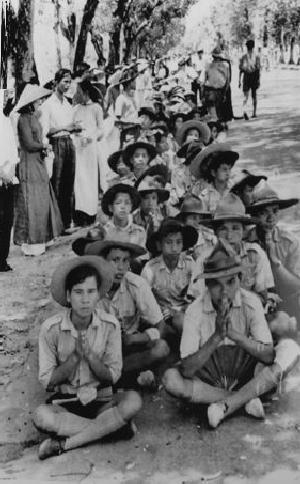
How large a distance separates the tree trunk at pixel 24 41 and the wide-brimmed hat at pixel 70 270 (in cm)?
151

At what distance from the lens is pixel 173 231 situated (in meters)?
3.62

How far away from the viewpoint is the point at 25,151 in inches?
200

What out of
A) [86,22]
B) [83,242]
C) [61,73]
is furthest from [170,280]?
[61,73]

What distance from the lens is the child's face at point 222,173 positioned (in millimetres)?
4531

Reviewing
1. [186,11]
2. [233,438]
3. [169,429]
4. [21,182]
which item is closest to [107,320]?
[169,429]

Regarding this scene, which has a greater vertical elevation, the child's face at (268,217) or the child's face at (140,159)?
the child's face at (140,159)

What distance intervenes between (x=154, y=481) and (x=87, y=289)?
764mm

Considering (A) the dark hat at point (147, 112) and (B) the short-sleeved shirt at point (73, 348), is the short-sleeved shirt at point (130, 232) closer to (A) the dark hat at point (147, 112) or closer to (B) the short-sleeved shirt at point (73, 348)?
(B) the short-sleeved shirt at point (73, 348)

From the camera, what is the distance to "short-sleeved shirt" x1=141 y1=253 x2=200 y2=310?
3.64 meters

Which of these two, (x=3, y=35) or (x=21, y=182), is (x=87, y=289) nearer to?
(x=3, y=35)

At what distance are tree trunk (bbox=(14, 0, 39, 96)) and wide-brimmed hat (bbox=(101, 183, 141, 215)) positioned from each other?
85 centimetres

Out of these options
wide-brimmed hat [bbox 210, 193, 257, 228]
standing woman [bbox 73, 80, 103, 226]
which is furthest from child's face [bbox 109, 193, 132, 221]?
standing woman [bbox 73, 80, 103, 226]

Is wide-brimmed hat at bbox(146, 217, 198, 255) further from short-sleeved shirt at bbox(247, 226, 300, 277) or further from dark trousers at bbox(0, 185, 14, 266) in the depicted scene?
dark trousers at bbox(0, 185, 14, 266)

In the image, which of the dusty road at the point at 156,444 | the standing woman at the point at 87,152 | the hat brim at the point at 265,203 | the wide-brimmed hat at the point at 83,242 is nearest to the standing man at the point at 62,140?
the standing woman at the point at 87,152
